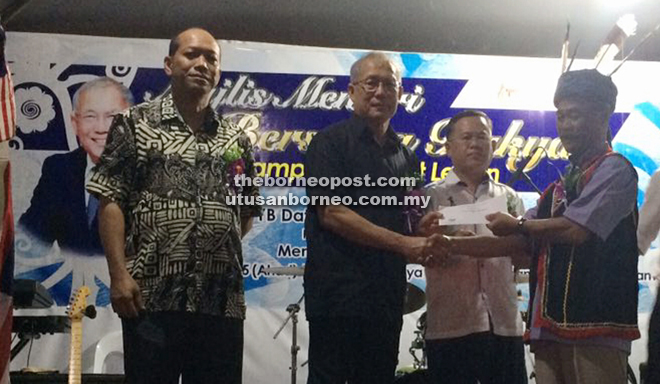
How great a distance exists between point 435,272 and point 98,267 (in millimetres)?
1876

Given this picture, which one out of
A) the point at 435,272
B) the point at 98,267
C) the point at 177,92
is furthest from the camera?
the point at 98,267

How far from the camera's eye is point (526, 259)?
3197 millimetres

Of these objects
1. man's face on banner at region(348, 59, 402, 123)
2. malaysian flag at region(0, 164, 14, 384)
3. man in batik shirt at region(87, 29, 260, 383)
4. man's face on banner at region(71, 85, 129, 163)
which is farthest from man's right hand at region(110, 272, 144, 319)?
man's face on banner at region(71, 85, 129, 163)

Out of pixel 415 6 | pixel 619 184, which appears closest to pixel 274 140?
pixel 415 6

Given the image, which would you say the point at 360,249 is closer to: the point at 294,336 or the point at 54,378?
the point at 294,336

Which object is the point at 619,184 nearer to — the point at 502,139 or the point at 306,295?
the point at 306,295

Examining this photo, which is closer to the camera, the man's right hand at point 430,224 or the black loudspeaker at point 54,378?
the man's right hand at point 430,224

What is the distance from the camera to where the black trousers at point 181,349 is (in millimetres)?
2480

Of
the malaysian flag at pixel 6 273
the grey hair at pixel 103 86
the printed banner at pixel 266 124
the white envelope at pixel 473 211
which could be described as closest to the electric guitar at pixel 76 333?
the malaysian flag at pixel 6 273

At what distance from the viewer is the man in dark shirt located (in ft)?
9.24

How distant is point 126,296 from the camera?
2.44 meters

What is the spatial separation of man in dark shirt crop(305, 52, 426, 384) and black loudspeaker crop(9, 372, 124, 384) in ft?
3.65

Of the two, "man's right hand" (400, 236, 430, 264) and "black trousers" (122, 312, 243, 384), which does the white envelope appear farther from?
"black trousers" (122, 312, 243, 384)

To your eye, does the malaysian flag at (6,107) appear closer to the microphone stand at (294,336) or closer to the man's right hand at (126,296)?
the man's right hand at (126,296)
